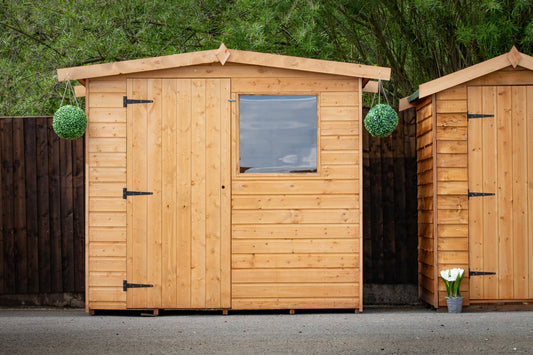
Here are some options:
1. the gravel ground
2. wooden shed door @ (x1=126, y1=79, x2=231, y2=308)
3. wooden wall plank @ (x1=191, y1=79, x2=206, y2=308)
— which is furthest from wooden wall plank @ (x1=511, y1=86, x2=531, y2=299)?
wooden wall plank @ (x1=191, y1=79, x2=206, y2=308)

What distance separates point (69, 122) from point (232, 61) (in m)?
1.68

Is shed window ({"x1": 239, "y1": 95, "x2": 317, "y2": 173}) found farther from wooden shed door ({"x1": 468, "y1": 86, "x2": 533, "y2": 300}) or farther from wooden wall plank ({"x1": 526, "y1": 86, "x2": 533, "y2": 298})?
wooden wall plank ({"x1": 526, "y1": 86, "x2": 533, "y2": 298})

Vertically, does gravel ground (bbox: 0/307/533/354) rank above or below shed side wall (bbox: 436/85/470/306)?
below

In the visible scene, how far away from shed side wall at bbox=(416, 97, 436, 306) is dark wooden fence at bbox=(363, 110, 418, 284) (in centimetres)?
10

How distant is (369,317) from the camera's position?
6.67 metres

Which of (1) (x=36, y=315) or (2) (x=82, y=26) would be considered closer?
(1) (x=36, y=315)

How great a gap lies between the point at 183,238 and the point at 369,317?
1.96m

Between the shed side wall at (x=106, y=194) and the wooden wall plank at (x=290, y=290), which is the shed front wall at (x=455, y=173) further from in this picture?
the shed side wall at (x=106, y=194)

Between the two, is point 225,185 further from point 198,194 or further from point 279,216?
point 279,216

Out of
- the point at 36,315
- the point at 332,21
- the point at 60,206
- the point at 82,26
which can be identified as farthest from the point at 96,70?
the point at 332,21

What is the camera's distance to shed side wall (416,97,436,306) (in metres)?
7.29

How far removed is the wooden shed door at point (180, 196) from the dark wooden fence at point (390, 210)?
72.0 inches

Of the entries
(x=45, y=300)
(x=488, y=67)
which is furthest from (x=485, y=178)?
(x=45, y=300)

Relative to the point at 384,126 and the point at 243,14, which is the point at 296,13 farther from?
the point at 384,126
